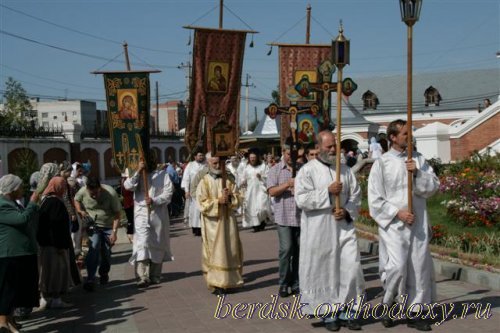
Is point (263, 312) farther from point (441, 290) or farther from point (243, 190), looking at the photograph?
point (243, 190)

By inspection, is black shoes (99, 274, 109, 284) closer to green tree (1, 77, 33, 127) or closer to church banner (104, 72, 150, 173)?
church banner (104, 72, 150, 173)

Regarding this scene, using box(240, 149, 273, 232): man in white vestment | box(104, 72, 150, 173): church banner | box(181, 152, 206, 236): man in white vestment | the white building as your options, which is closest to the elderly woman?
box(104, 72, 150, 173): church banner

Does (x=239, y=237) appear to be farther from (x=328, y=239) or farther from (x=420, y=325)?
(x=420, y=325)

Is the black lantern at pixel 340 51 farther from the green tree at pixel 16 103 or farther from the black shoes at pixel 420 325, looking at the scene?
the green tree at pixel 16 103

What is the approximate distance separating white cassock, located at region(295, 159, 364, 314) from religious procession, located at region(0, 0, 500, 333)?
0.6 inches

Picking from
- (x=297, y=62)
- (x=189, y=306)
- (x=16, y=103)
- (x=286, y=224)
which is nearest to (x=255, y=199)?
(x=297, y=62)

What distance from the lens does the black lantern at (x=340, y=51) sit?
7.64 m

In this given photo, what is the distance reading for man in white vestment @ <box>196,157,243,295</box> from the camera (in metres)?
8.78

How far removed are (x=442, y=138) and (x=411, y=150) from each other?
2219cm

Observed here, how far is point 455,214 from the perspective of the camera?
13164 mm

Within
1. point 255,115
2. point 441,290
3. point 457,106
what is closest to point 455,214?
point 441,290

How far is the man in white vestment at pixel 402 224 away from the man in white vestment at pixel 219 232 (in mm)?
2585

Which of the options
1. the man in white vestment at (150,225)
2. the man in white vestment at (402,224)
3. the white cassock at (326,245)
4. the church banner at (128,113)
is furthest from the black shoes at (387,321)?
the church banner at (128,113)

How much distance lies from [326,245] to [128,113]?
4588mm
